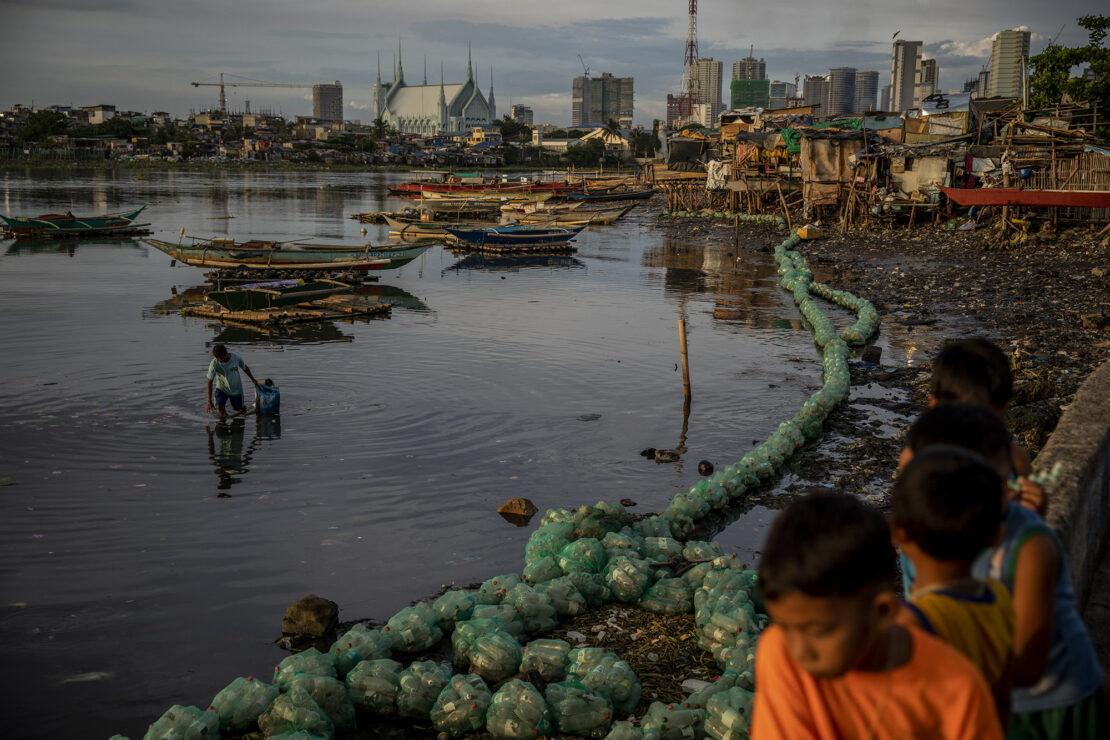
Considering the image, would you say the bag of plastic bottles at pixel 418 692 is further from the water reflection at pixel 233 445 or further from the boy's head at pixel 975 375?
the water reflection at pixel 233 445

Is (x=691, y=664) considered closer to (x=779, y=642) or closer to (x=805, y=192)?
(x=779, y=642)

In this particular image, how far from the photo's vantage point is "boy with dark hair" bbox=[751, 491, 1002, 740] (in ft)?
5.07

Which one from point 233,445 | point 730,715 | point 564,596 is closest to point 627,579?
point 564,596

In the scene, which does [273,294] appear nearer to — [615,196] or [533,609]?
[533,609]

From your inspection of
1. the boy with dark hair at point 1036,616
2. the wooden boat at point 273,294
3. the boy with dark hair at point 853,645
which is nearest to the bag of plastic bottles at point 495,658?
the boy with dark hair at point 1036,616

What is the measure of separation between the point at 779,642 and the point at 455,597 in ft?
14.3

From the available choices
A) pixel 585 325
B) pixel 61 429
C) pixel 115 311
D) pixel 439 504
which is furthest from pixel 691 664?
pixel 115 311

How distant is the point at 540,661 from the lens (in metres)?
5.02

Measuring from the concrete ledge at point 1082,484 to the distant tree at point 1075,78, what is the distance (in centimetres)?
2644

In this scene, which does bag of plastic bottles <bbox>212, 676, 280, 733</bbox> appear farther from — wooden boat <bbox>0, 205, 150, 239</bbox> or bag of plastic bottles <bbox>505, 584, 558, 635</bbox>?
wooden boat <bbox>0, 205, 150, 239</bbox>

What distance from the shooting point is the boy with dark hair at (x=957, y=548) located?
174 centimetres

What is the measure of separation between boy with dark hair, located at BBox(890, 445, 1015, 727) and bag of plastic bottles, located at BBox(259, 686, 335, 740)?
3.57 meters

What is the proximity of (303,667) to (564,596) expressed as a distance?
1730 millimetres

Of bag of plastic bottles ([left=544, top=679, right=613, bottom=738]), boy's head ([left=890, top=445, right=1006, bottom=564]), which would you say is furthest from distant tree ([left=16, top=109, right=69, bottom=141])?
boy's head ([left=890, top=445, right=1006, bottom=564])
